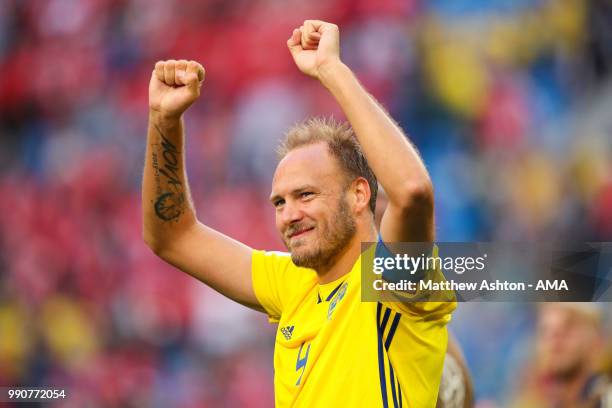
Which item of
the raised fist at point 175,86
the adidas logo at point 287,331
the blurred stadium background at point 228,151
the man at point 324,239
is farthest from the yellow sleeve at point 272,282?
the blurred stadium background at point 228,151

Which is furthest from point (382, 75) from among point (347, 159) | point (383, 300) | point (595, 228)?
point (383, 300)

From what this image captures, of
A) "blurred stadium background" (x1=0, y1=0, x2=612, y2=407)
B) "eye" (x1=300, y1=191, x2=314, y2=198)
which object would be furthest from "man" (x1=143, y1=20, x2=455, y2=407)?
"blurred stadium background" (x1=0, y1=0, x2=612, y2=407)

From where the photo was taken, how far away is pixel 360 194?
3.21 metres

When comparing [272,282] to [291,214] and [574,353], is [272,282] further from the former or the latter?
[574,353]

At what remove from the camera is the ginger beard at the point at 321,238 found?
3082 millimetres

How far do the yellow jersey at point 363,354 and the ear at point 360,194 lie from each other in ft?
0.70

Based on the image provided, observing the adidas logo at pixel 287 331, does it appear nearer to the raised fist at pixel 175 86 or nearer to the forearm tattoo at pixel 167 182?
the forearm tattoo at pixel 167 182

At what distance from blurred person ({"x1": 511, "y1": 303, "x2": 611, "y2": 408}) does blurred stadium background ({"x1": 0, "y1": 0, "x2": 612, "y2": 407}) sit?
1004mm

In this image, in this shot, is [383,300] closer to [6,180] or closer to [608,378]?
[608,378]

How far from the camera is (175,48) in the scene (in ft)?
28.5

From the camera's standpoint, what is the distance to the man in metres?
2.68

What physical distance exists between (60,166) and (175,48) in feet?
5.01

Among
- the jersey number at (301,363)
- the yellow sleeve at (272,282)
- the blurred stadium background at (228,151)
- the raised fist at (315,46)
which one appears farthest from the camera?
the blurred stadium background at (228,151)

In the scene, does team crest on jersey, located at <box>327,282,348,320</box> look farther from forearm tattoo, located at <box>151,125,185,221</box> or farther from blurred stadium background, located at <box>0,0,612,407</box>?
blurred stadium background, located at <box>0,0,612,407</box>
